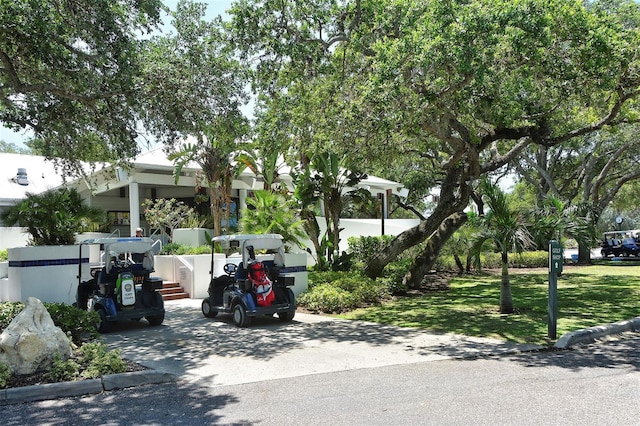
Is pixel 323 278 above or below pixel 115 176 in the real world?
below

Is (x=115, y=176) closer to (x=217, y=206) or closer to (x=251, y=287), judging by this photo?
(x=217, y=206)

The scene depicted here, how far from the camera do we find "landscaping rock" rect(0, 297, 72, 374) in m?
6.72

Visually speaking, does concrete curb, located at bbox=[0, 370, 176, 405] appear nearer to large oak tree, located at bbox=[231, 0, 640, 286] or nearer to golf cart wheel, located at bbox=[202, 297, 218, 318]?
golf cart wheel, located at bbox=[202, 297, 218, 318]

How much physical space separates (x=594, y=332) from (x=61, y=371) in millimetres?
8179

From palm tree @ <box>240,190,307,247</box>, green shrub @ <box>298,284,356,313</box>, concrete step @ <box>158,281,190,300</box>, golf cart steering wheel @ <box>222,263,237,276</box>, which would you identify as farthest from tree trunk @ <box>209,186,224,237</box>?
golf cart steering wheel @ <box>222,263,237,276</box>

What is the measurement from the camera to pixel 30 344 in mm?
6812

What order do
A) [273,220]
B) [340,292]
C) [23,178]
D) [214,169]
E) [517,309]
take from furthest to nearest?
[23,178]
[214,169]
[273,220]
[340,292]
[517,309]

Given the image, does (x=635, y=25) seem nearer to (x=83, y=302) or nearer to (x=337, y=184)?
(x=337, y=184)

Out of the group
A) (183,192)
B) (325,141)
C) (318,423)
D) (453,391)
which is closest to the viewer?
(318,423)

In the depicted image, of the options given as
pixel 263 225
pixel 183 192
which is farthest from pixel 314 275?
pixel 183 192

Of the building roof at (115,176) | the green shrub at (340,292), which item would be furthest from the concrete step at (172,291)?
the building roof at (115,176)

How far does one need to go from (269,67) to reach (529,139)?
7499 mm

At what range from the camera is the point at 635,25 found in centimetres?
1477

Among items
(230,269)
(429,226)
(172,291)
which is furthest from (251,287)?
(429,226)
